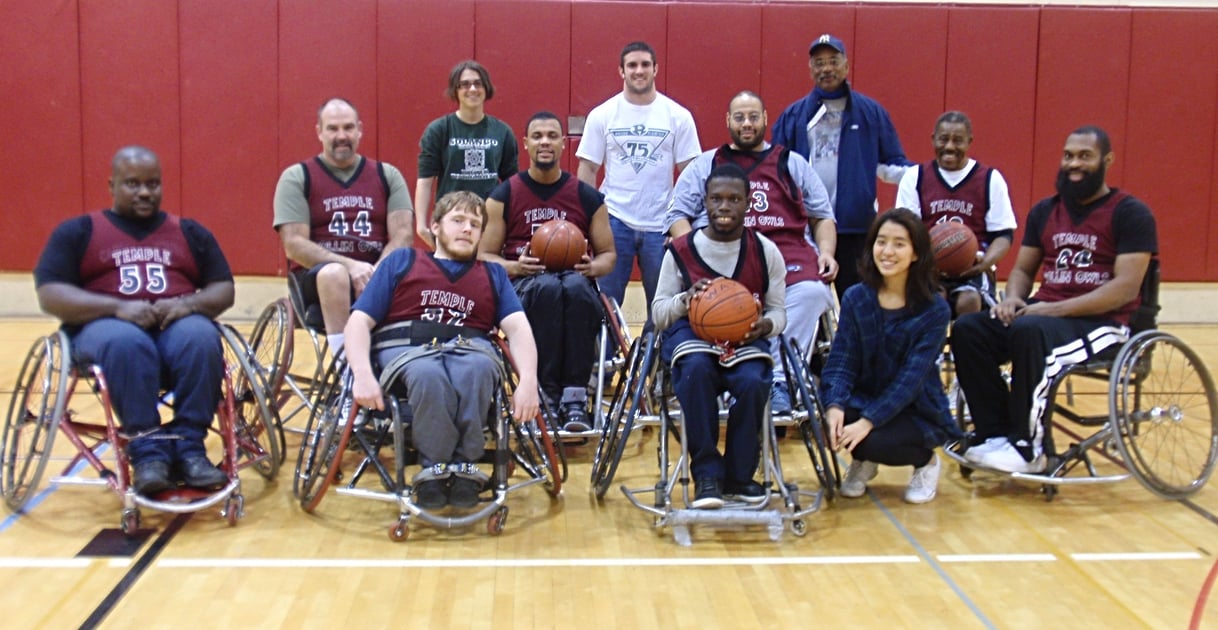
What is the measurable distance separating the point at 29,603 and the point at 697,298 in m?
2.02

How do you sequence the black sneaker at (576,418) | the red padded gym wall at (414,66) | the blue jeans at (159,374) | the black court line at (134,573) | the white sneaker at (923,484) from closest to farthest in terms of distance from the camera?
the black court line at (134,573) < the blue jeans at (159,374) < the white sneaker at (923,484) < the black sneaker at (576,418) < the red padded gym wall at (414,66)

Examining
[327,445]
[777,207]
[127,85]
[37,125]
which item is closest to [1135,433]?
[777,207]

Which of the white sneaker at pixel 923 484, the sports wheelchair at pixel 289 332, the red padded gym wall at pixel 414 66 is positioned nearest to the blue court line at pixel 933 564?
the white sneaker at pixel 923 484

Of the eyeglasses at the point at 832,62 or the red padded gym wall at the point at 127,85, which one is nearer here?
the eyeglasses at the point at 832,62

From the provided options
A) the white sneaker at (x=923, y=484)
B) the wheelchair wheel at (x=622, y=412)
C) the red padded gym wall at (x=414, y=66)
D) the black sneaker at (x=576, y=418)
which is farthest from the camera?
the red padded gym wall at (x=414, y=66)

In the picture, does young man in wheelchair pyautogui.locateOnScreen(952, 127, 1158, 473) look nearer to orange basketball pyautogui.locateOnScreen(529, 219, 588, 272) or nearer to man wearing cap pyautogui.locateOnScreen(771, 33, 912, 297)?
man wearing cap pyautogui.locateOnScreen(771, 33, 912, 297)

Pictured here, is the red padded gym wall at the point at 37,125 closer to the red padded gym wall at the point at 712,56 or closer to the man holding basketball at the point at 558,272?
the red padded gym wall at the point at 712,56

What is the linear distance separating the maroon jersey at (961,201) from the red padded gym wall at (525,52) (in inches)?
129

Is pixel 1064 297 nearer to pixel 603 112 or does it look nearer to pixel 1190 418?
pixel 1190 418

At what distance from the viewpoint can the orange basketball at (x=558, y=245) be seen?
4.39 meters

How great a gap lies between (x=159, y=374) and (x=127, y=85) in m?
4.38

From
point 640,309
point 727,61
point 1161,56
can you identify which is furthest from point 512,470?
point 1161,56

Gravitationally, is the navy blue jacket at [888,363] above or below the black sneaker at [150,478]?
above

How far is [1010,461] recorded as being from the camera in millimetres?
3883
